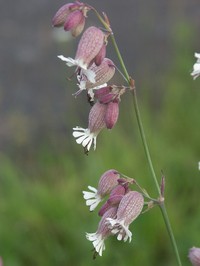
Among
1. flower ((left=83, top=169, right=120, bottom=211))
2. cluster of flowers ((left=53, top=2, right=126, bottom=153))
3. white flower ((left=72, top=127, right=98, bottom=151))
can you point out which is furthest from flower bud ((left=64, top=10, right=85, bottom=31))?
flower ((left=83, top=169, right=120, bottom=211))

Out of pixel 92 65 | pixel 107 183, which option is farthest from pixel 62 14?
pixel 107 183

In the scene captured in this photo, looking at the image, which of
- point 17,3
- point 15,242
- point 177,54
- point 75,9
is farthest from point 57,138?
point 75,9

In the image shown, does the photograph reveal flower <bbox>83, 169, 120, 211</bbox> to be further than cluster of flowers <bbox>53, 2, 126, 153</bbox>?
Yes

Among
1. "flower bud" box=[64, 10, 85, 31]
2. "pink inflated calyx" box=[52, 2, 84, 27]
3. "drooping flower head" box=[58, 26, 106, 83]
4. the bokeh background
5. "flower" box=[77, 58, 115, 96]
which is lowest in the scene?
the bokeh background

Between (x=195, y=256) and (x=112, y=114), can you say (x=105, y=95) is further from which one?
(x=195, y=256)

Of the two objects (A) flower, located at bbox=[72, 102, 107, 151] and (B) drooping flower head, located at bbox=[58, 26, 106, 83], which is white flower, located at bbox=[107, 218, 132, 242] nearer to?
(A) flower, located at bbox=[72, 102, 107, 151]

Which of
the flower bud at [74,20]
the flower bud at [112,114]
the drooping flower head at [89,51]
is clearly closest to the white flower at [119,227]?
the flower bud at [112,114]
